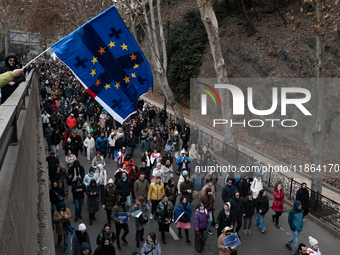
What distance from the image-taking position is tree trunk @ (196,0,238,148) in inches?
688

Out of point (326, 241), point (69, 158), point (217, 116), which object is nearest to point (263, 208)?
point (326, 241)

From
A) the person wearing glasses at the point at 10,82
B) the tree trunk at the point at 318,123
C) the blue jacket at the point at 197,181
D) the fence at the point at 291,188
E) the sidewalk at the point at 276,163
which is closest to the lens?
the person wearing glasses at the point at 10,82

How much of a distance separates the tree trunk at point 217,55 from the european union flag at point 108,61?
9.08m

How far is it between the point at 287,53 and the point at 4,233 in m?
22.8

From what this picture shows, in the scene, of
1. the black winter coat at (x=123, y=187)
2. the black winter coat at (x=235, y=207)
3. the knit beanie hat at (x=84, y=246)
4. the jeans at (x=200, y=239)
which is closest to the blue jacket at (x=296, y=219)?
the black winter coat at (x=235, y=207)

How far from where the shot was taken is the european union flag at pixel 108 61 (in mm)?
8344

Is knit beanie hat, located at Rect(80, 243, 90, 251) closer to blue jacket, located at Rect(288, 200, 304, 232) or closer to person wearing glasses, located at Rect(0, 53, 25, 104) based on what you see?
person wearing glasses, located at Rect(0, 53, 25, 104)

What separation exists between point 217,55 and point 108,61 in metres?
10.4

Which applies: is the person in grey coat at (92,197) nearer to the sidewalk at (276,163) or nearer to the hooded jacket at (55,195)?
the hooded jacket at (55,195)

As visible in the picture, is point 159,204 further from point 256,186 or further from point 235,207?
point 256,186

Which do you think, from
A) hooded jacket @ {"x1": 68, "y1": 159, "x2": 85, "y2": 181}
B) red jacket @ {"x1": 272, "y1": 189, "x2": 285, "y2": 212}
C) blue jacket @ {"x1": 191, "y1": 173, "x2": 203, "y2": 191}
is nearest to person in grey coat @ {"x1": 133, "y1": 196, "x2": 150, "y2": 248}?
blue jacket @ {"x1": 191, "y1": 173, "x2": 203, "y2": 191}

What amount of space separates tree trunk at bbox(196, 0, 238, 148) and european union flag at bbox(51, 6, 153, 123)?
9.08m

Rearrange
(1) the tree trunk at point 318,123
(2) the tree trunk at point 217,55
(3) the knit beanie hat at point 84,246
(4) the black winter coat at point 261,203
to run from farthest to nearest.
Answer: (2) the tree trunk at point 217,55 < (1) the tree trunk at point 318,123 < (4) the black winter coat at point 261,203 < (3) the knit beanie hat at point 84,246

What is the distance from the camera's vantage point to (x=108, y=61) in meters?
8.92
